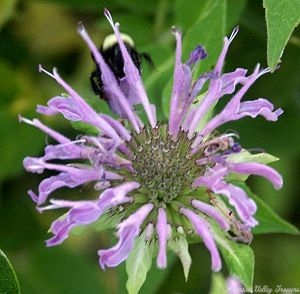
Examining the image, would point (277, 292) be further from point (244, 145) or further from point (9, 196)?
point (9, 196)

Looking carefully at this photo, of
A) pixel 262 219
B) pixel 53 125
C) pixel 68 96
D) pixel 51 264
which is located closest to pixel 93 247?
pixel 51 264

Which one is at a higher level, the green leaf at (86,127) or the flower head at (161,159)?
the green leaf at (86,127)

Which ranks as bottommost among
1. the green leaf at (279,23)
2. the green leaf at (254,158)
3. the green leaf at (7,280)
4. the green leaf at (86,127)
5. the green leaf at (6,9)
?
the green leaf at (7,280)

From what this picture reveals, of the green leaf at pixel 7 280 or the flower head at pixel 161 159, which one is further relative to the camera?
the green leaf at pixel 7 280

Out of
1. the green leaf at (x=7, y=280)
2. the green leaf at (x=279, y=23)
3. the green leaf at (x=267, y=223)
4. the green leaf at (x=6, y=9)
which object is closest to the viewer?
the green leaf at (x=279, y=23)

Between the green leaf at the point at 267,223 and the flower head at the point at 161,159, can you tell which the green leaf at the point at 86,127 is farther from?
the green leaf at the point at 267,223

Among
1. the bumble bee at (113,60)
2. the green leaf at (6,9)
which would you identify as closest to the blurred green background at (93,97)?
the green leaf at (6,9)

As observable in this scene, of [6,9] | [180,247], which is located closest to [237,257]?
[180,247]
